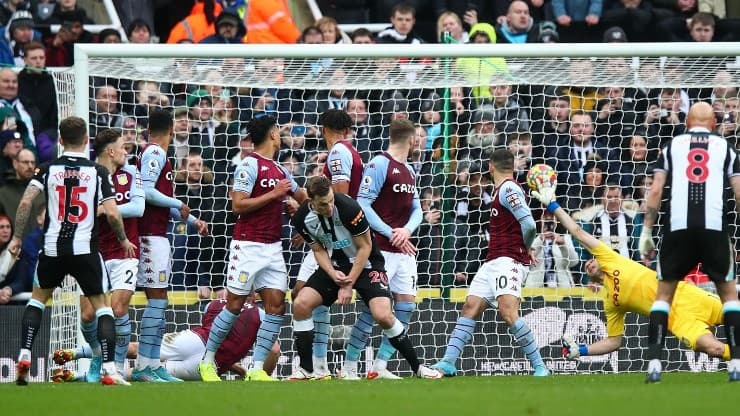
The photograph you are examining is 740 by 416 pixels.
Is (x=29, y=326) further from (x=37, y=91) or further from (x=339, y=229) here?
(x=37, y=91)

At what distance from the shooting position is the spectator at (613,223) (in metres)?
15.2

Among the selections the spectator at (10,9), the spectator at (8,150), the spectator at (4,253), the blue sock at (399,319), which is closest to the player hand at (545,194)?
the blue sock at (399,319)

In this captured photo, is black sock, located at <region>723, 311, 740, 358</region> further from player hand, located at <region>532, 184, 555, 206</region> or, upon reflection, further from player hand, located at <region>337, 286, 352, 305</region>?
player hand, located at <region>337, 286, 352, 305</region>

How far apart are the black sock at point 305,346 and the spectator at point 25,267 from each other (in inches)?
167

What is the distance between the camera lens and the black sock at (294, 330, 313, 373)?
40.3 ft

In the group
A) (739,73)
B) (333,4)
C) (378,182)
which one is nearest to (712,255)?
(378,182)

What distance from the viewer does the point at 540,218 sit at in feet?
50.8

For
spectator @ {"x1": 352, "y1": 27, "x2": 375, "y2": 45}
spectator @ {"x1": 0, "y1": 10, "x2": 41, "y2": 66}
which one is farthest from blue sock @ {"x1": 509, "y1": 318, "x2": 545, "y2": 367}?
spectator @ {"x1": 0, "y1": 10, "x2": 41, "y2": 66}

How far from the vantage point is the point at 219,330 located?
41.0 feet

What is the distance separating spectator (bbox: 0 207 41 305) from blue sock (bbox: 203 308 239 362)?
3.46m

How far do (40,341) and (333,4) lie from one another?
7.57 m

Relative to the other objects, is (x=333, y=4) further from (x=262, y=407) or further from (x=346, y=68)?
(x=262, y=407)

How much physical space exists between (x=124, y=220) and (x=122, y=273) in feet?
1.61

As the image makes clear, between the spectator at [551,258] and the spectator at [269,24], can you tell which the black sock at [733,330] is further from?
the spectator at [269,24]
